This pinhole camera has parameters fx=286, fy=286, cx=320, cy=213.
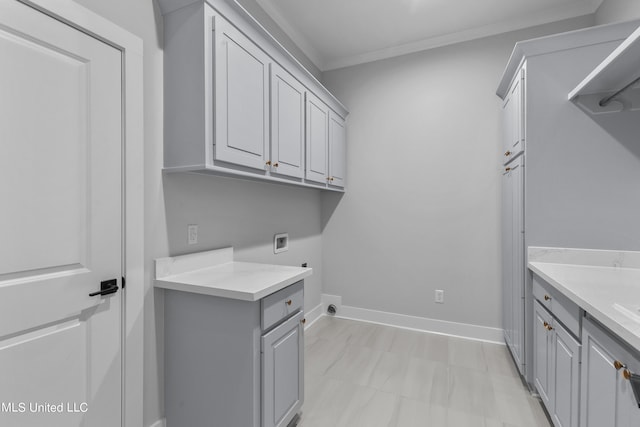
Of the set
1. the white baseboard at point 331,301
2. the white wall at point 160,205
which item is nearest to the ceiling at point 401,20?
the white wall at point 160,205

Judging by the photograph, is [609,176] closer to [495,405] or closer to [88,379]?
[495,405]

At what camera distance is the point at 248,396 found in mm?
1307

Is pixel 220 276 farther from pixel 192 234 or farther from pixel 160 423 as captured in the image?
pixel 160 423

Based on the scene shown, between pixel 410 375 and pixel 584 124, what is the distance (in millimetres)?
2072

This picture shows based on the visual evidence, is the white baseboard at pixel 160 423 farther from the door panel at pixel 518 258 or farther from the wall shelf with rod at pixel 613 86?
the wall shelf with rod at pixel 613 86

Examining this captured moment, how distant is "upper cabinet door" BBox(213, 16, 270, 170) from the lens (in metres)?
1.46

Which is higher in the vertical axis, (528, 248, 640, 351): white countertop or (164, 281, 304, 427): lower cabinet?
(528, 248, 640, 351): white countertop

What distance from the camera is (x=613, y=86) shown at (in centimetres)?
169

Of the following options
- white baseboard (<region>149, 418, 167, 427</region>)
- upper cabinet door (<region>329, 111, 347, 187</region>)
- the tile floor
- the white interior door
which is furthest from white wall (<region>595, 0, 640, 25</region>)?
white baseboard (<region>149, 418, 167, 427</region>)

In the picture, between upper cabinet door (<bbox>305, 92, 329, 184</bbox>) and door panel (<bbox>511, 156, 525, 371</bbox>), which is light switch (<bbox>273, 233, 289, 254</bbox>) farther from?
door panel (<bbox>511, 156, 525, 371</bbox>)

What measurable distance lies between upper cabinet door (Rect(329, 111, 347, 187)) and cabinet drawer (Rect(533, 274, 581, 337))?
1.83 metres

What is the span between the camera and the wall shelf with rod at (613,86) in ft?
4.56

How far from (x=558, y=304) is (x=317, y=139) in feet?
6.58

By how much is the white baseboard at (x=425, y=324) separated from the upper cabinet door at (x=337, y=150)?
1466 mm
